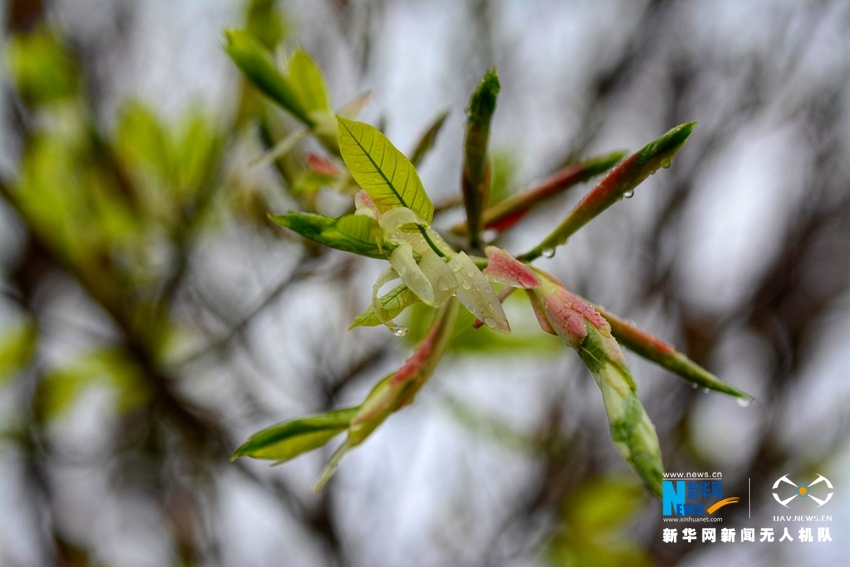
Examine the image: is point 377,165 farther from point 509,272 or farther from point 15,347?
point 15,347

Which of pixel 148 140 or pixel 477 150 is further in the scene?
pixel 148 140

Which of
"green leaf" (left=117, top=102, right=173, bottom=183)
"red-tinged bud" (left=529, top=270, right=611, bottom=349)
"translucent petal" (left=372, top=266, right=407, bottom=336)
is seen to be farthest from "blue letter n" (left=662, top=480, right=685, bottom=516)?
"green leaf" (left=117, top=102, right=173, bottom=183)

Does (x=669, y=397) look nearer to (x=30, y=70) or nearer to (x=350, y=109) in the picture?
(x=350, y=109)

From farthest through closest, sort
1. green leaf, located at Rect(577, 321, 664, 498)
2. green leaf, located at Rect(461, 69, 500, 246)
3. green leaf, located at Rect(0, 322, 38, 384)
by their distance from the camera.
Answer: green leaf, located at Rect(0, 322, 38, 384) < green leaf, located at Rect(461, 69, 500, 246) < green leaf, located at Rect(577, 321, 664, 498)

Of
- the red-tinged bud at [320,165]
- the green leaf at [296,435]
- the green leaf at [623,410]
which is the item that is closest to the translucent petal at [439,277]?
the green leaf at [623,410]

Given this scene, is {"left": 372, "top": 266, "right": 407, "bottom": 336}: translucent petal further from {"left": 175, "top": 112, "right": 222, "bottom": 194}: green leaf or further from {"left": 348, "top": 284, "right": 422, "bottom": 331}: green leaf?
{"left": 175, "top": 112, "right": 222, "bottom": 194}: green leaf

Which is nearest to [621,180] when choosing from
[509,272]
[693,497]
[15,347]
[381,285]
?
[509,272]
